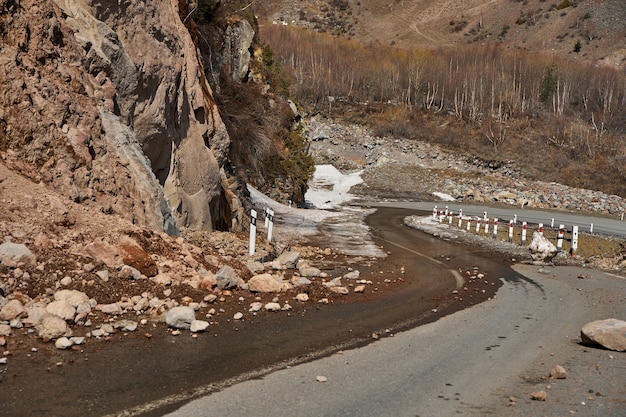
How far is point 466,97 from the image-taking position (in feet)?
333

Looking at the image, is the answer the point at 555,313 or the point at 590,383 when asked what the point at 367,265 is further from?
the point at 590,383

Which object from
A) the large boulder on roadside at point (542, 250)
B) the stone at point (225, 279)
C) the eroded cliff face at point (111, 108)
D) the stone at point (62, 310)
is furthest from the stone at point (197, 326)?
the large boulder on roadside at point (542, 250)

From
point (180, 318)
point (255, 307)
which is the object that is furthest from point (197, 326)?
point (255, 307)

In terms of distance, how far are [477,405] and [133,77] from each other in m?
10.8

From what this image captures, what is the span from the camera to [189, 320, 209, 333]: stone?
7.84 m

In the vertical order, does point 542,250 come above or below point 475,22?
below

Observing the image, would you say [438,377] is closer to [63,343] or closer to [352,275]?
[63,343]

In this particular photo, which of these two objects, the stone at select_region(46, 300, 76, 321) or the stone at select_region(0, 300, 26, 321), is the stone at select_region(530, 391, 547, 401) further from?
the stone at select_region(0, 300, 26, 321)

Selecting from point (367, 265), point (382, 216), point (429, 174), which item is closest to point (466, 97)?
point (429, 174)

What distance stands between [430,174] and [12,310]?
6989 centimetres

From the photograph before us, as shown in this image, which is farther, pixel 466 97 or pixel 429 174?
pixel 466 97

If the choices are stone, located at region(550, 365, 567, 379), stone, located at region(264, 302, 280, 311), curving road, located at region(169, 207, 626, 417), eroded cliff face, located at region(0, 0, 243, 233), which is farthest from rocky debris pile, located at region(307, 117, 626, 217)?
stone, located at region(550, 365, 567, 379)

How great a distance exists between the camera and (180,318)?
7879mm

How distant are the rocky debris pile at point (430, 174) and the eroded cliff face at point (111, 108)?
1835 inches
